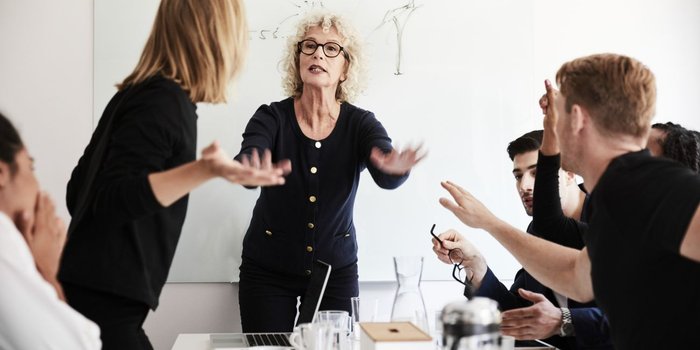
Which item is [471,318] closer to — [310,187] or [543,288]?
[543,288]

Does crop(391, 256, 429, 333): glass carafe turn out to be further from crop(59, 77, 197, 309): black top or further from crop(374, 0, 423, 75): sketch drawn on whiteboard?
crop(374, 0, 423, 75): sketch drawn on whiteboard

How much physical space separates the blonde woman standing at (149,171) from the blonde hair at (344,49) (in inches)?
47.3

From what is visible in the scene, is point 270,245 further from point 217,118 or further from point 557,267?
point 557,267

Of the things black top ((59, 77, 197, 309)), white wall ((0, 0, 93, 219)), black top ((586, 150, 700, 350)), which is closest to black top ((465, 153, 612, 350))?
black top ((586, 150, 700, 350))

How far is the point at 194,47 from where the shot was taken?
1.58m

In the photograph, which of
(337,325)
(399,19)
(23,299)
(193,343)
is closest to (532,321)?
(337,325)

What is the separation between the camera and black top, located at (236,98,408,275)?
2.70 metres

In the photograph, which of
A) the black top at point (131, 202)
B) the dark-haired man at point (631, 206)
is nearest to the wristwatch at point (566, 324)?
the dark-haired man at point (631, 206)

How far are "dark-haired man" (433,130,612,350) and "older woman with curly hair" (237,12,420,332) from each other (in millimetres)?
423

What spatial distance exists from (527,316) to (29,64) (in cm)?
235

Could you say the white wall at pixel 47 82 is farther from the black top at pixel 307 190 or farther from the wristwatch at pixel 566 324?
the wristwatch at pixel 566 324

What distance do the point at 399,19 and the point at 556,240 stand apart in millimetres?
1551

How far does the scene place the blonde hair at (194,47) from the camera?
5.17ft

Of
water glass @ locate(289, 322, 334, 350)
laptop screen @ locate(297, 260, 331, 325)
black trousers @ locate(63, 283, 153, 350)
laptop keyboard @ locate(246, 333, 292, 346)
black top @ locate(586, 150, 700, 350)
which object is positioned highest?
black top @ locate(586, 150, 700, 350)
